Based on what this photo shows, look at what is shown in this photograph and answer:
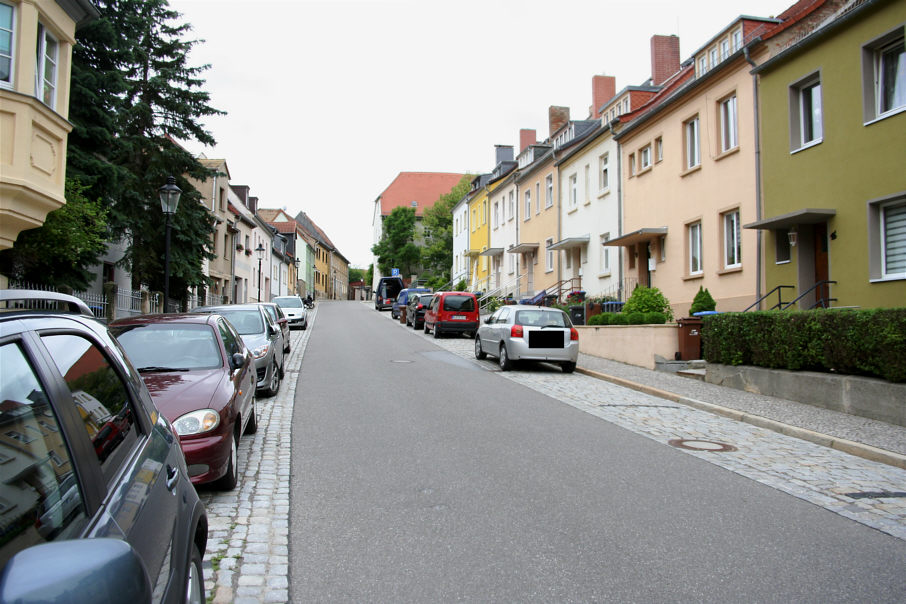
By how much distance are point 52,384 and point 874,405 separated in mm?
10076

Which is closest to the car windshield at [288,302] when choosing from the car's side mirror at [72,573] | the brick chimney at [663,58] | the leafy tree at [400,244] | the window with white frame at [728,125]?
the brick chimney at [663,58]

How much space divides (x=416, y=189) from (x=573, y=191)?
210 ft

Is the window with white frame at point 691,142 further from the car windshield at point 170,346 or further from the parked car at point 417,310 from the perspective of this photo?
the car windshield at point 170,346

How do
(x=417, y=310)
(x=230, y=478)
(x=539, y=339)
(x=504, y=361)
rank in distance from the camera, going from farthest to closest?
(x=417, y=310)
(x=504, y=361)
(x=539, y=339)
(x=230, y=478)

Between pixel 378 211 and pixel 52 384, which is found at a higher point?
pixel 378 211

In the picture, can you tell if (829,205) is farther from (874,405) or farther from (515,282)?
(515,282)

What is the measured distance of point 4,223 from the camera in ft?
35.3

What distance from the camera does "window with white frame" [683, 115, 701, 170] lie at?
759 inches

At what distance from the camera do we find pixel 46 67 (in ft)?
39.5

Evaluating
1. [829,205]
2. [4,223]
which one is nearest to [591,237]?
[829,205]

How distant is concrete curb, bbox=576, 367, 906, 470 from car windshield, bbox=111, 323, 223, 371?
6980mm

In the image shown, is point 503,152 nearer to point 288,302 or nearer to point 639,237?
point 288,302

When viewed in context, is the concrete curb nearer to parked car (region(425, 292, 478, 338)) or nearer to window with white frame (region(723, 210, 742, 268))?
window with white frame (region(723, 210, 742, 268))

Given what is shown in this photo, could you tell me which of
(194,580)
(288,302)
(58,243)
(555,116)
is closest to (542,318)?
(58,243)
